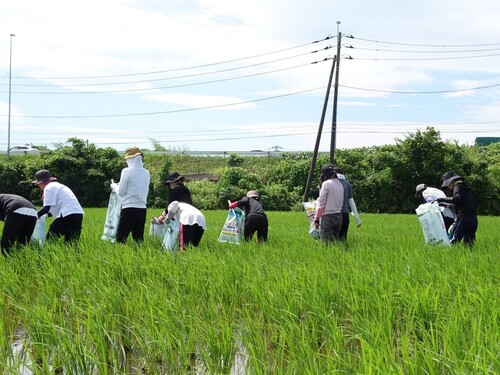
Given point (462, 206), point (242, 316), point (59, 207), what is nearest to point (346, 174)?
point (462, 206)

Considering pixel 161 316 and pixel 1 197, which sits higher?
pixel 1 197

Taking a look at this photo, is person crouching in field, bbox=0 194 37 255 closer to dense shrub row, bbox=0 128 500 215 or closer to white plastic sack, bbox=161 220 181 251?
white plastic sack, bbox=161 220 181 251

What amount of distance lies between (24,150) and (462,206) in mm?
34161

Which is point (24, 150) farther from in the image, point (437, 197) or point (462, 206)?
point (462, 206)

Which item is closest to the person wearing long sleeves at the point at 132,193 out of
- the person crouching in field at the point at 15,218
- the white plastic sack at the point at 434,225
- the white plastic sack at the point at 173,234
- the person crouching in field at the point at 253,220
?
the white plastic sack at the point at 173,234

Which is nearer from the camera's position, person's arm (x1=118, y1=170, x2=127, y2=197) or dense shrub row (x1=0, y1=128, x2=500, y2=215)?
person's arm (x1=118, y1=170, x2=127, y2=197)

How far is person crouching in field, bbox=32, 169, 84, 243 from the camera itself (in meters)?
6.69

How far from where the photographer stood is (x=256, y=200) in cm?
877

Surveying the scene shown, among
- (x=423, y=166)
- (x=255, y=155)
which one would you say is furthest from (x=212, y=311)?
(x=255, y=155)

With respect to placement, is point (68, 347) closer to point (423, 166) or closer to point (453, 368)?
point (453, 368)

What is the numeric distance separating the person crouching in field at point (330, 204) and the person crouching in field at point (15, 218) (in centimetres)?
362

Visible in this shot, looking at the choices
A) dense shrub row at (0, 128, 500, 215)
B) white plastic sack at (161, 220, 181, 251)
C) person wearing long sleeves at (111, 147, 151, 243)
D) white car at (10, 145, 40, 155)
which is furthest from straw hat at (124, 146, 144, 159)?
white car at (10, 145, 40, 155)

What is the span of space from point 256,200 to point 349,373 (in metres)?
6.29

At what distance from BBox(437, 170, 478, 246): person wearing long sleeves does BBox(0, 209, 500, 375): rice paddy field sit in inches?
54.8
